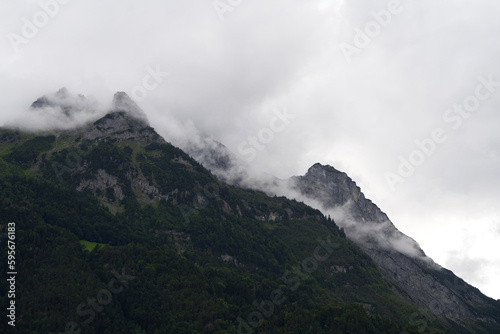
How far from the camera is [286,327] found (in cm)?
Answer: 19250

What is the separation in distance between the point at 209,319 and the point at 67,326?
62977 millimetres

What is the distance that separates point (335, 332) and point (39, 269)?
141m

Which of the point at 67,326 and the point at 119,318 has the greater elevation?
the point at 119,318

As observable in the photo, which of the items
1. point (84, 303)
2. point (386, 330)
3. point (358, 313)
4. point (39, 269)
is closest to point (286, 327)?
point (358, 313)

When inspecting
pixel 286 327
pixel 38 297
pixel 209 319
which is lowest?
pixel 38 297

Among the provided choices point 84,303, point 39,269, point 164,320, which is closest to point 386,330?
point 164,320

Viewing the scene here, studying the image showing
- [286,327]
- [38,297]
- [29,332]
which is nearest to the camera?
[29,332]

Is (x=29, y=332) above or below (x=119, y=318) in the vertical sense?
below

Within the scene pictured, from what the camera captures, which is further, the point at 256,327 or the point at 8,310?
the point at 256,327

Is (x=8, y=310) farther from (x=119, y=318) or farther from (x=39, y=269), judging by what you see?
(x=119, y=318)

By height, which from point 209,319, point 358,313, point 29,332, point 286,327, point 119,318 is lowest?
point 29,332

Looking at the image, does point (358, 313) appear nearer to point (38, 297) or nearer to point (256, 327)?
point (256, 327)

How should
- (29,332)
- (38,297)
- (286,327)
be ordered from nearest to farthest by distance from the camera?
(29,332) → (38,297) → (286,327)

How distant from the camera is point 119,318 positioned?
620 feet
